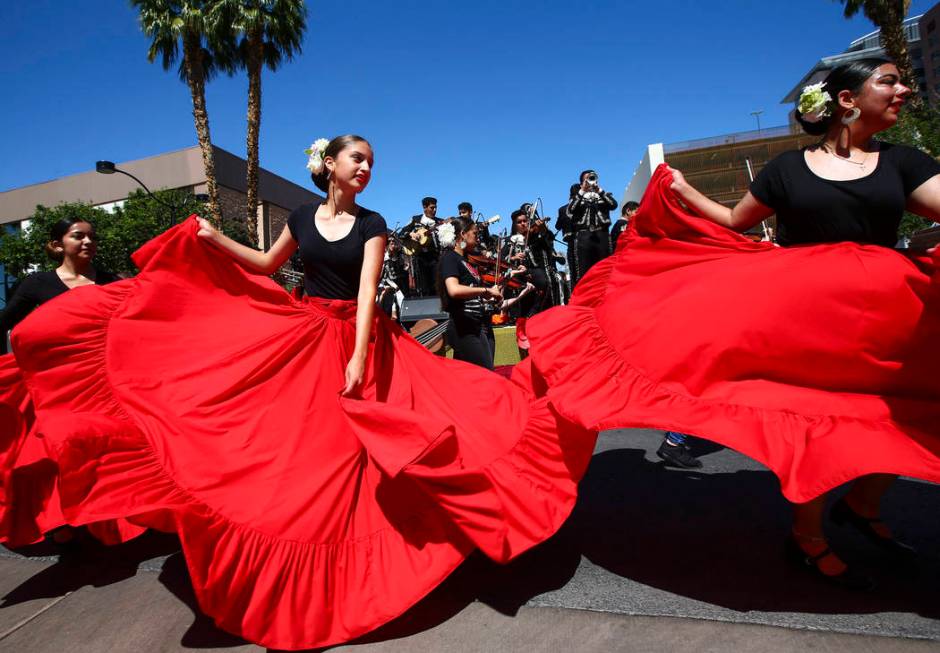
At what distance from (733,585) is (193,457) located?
212 centimetres

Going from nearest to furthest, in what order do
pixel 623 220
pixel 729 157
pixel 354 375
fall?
pixel 354 375
pixel 623 220
pixel 729 157

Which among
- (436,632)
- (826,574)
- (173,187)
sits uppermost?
(173,187)

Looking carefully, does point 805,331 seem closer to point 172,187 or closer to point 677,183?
point 677,183

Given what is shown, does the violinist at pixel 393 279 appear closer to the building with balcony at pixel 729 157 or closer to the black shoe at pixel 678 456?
the black shoe at pixel 678 456

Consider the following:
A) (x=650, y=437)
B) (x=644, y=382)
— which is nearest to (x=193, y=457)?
(x=644, y=382)

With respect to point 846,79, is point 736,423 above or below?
below

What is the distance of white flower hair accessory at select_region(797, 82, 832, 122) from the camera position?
7.64 ft

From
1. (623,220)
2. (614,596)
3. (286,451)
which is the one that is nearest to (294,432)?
(286,451)

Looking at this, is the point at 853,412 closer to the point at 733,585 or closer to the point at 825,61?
the point at 733,585

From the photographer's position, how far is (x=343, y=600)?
190 centimetres

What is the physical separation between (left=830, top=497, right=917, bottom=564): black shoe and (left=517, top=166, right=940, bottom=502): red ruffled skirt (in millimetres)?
703

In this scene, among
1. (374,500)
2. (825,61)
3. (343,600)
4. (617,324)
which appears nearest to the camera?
(343,600)

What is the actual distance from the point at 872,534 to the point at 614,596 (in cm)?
115

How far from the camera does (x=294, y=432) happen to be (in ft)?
7.05
